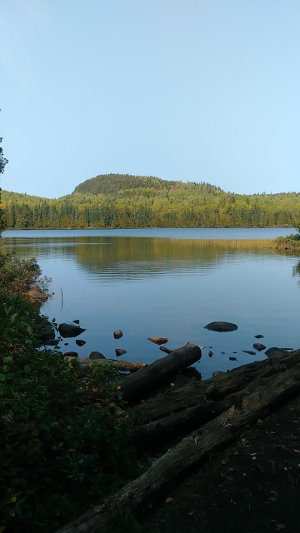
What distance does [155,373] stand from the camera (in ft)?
49.6

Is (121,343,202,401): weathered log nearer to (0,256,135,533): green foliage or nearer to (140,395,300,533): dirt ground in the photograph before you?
(0,256,135,533): green foliage

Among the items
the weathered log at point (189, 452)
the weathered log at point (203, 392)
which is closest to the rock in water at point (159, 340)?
the weathered log at point (203, 392)

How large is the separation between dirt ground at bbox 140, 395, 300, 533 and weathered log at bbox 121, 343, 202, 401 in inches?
210

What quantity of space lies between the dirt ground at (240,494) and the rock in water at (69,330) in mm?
18713

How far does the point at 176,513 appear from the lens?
6734 mm

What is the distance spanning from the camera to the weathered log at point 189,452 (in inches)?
239

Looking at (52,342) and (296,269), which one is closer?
(52,342)

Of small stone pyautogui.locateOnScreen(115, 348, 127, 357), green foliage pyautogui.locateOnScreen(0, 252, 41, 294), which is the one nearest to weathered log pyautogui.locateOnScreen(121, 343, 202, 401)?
small stone pyautogui.locateOnScreen(115, 348, 127, 357)

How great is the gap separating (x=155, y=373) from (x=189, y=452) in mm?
7272

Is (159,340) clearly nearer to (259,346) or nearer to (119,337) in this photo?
(119,337)

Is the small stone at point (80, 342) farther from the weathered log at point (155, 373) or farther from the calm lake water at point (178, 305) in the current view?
the weathered log at point (155, 373)

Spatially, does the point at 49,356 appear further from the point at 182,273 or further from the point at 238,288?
the point at 182,273

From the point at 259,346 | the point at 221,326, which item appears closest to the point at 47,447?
the point at 259,346

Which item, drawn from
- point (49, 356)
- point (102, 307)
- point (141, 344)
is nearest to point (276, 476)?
point (49, 356)
